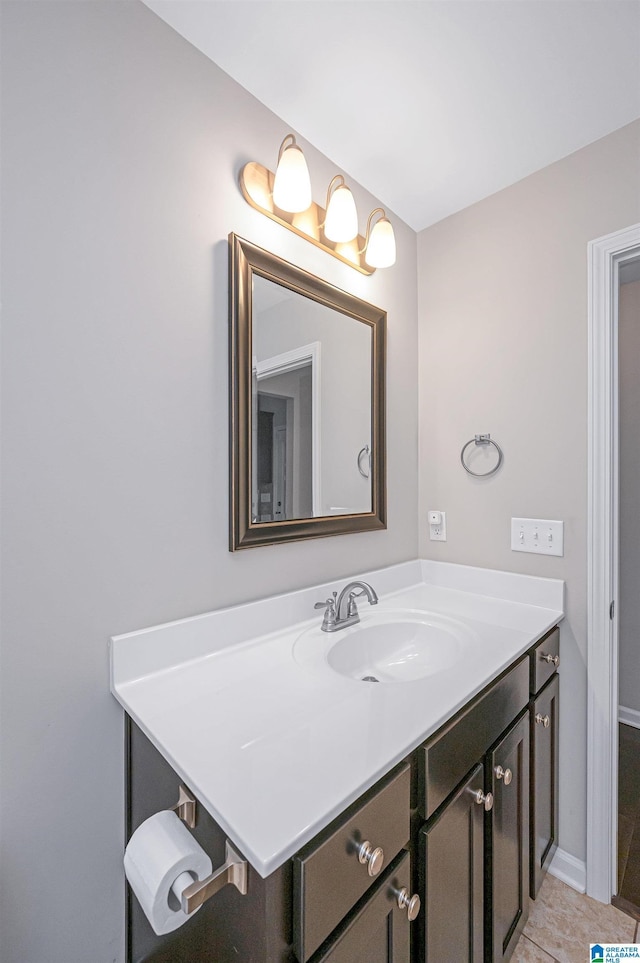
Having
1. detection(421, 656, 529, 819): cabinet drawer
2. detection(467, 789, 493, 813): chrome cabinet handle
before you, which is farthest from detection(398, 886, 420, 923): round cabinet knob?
detection(467, 789, 493, 813): chrome cabinet handle

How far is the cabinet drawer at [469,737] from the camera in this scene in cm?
85

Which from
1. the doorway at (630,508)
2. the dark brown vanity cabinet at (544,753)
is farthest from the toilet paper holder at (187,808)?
the doorway at (630,508)

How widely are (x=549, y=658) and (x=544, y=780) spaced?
1.23 ft

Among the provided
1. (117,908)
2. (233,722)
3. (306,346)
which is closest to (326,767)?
(233,722)

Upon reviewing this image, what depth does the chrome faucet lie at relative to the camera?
131 centimetres

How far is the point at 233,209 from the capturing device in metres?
1.21

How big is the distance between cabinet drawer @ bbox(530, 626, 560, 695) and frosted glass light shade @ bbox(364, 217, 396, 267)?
1.36 m

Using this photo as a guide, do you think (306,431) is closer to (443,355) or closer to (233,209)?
(233,209)

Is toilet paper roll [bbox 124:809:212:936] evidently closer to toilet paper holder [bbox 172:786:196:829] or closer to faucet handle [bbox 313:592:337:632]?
toilet paper holder [bbox 172:786:196:829]

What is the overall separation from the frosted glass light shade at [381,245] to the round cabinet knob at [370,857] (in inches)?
62.9

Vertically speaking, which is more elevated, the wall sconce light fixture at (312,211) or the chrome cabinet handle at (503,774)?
the wall sconce light fixture at (312,211)

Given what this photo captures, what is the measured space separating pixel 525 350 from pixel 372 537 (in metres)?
0.88

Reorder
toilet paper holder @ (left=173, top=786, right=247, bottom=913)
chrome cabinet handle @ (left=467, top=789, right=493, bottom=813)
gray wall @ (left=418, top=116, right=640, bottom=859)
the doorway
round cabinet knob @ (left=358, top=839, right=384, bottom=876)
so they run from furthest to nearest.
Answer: the doorway → gray wall @ (left=418, top=116, right=640, bottom=859) → chrome cabinet handle @ (left=467, top=789, right=493, bottom=813) → round cabinet knob @ (left=358, top=839, right=384, bottom=876) → toilet paper holder @ (left=173, top=786, right=247, bottom=913)

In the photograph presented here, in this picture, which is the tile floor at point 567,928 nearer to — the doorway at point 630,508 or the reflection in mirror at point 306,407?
the doorway at point 630,508
